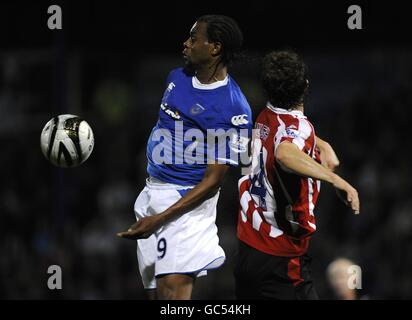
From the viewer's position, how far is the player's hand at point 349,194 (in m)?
5.27

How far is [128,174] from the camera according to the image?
14.0 meters

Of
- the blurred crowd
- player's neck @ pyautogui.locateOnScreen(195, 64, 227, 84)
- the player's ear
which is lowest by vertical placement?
the blurred crowd

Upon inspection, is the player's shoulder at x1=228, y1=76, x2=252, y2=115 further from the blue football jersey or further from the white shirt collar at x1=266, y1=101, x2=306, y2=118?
the white shirt collar at x1=266, y1=101, x2=306, y2=118

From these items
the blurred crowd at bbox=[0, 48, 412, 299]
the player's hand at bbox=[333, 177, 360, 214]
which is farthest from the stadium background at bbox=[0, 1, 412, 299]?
the player's hand at bbox=[333, 177, 360, 214]

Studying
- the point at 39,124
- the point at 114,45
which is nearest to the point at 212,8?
the point at 114,45

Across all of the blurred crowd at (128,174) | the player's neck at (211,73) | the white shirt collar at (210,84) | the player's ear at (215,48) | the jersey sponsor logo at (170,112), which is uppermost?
the player's ear at (215,48)

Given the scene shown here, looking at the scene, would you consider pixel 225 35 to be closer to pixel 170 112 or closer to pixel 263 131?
pixel 170 112

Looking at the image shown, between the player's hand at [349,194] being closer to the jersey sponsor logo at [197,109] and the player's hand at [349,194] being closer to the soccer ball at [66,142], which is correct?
the jersey sponsor logo at [197,109]

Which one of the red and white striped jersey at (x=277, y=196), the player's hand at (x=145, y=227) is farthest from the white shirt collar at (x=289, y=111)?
the player's hand at (x=145, y=227)

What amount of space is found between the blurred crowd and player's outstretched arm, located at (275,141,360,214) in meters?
5.45

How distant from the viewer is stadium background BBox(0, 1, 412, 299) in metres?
12.1

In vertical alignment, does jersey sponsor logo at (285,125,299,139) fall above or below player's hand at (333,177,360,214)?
above

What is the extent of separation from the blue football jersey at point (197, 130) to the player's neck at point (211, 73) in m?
0.03

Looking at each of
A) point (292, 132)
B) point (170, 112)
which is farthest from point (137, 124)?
point (292, 132)
